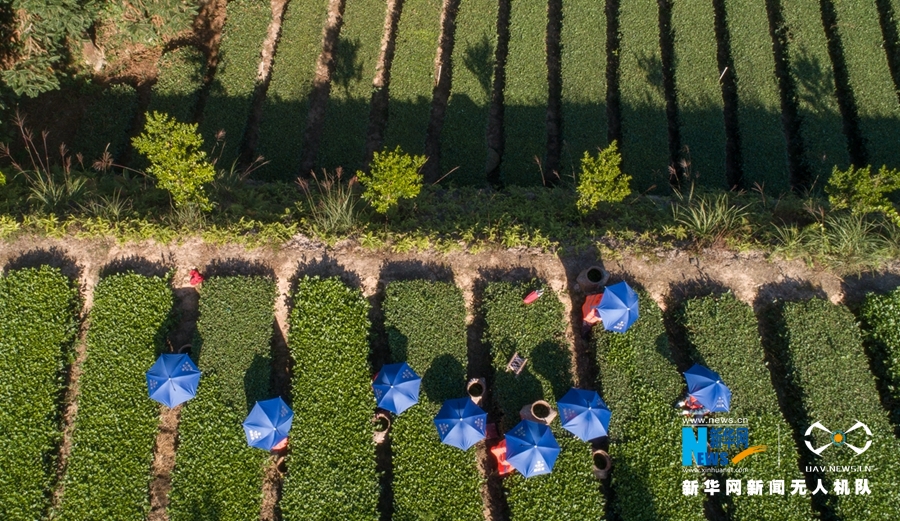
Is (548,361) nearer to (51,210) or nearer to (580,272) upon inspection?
(580,272)

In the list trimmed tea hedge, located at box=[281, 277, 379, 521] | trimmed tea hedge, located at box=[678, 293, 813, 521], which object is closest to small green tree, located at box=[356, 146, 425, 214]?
trimmed tea hedge, located at box=[281, 277, 379, 521]

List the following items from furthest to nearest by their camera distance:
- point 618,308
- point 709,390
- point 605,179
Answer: point 605,179, point 618,308, point 709,390

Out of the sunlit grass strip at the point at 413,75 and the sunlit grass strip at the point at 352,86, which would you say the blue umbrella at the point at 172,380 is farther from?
the sunlit grass strip at the point at 413,75

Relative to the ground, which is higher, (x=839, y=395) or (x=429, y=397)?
(x=839, y=395)

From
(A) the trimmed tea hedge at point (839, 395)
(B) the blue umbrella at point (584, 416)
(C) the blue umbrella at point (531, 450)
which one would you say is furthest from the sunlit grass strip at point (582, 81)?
(C) the blue umbrella at point (531, 450)

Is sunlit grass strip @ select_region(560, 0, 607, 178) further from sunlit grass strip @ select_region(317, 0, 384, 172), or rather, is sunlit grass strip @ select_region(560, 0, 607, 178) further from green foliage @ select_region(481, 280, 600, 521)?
sunlit grass strip @ select_region(317, 0, 384, 172)

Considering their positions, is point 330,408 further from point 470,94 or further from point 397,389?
point 470,94

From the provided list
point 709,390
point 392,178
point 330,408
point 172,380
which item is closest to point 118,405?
point 172,380
